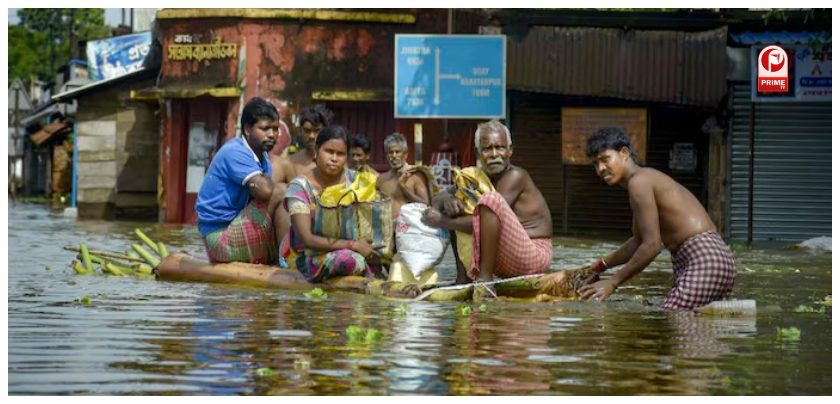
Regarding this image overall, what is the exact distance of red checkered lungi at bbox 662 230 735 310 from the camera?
9203 millimetres

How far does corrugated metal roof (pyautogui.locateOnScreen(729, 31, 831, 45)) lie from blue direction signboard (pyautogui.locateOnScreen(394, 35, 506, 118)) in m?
3.69

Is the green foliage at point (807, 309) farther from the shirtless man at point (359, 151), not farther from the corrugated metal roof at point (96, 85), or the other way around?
the corrugated metal roof at point (96, 85)

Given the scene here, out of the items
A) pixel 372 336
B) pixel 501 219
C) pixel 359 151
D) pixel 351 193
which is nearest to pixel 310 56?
pixel 359 151

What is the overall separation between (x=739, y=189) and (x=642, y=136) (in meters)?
1.62

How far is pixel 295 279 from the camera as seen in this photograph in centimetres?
1059

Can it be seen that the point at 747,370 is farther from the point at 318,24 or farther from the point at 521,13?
the point at 318,24

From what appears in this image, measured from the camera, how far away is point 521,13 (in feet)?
72.8

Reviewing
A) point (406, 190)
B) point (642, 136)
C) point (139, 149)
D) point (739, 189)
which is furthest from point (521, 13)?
point (406, 190)

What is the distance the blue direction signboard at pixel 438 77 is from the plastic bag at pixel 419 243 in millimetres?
12089

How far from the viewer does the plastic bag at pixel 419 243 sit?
1042 centimetres

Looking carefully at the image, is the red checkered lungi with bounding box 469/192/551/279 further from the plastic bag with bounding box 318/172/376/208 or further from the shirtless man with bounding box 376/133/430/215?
the shirtless man with bounding box 376/133/430/215

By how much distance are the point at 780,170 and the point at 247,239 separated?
11.9 meters

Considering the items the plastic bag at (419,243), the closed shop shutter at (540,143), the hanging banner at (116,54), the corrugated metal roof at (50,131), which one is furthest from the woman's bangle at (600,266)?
the corrugated metal roof at (50,131)

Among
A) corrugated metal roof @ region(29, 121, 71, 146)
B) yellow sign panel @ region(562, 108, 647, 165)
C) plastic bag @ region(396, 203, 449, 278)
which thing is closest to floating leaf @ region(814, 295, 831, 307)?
plastic bag @ region(396, 203, 449, 278)
